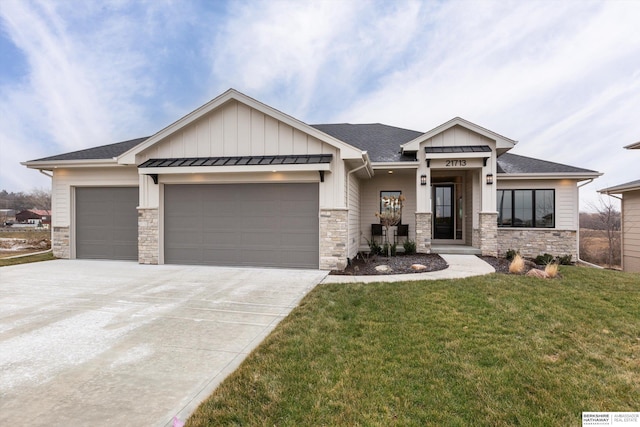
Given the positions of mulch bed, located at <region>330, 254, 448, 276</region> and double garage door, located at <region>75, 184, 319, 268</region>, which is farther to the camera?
double garage door, located at <region>75, 184, 319, 268</region>

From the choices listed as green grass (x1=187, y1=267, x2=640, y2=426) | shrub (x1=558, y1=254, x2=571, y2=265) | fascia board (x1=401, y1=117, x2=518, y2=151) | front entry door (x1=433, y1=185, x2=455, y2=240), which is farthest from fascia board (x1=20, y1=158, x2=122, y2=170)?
shrub (x1=558, y1=254, x2=571, y2=265)

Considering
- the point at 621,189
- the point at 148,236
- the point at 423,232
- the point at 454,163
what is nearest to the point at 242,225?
the point at 148,236

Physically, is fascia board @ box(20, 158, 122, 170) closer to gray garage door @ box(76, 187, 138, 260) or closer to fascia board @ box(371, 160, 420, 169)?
gray garage door @ box(76, 187, 138, 260)

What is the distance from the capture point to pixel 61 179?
10.3m

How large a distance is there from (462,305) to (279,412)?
379 centimetres

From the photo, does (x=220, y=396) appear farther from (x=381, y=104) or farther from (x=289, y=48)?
(x=381, y=104)

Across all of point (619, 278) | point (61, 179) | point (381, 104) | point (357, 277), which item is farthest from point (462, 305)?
point (381, 104)

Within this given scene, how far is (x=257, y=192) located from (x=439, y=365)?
681 cm

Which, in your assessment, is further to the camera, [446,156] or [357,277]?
[446,156]

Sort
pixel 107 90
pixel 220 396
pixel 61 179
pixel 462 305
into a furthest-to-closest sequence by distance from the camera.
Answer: pixel 107 90
pixel 61 179
pixel 462 305
pixel 220 396

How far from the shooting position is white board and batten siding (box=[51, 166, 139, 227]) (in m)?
10.0

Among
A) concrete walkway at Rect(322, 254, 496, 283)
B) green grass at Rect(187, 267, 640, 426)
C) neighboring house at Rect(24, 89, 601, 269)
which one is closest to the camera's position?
green grass at Rect(187, 267, 640, 426)

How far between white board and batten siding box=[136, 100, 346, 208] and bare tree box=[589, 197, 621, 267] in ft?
49.3

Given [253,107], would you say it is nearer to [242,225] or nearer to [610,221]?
[242,225]
